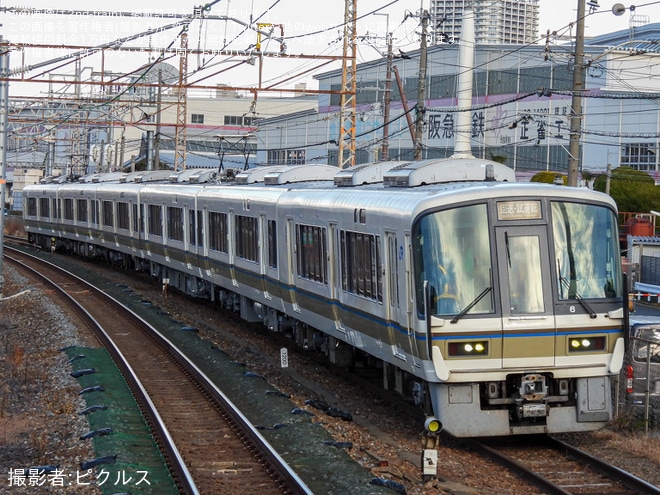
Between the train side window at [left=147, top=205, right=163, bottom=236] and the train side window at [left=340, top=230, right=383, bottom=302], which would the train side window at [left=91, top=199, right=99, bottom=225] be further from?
the train side window at [left=340, top=230, right=383, bottom=302]

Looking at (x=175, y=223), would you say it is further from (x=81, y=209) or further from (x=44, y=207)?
(x=44, y=207)

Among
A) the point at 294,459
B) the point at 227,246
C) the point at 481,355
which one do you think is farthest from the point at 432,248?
the point at 227,246

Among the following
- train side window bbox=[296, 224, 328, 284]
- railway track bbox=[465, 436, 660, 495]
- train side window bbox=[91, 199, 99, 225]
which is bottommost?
railway track bbox=[465, 436, 660, 495]

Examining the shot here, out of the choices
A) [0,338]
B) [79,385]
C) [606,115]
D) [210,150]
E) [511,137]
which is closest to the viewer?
[79,385]

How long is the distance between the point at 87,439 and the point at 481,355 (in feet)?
12.9

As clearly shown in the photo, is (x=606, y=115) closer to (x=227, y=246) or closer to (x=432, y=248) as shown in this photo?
(x=227, y=246)

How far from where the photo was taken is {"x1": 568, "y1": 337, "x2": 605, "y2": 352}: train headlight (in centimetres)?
1014

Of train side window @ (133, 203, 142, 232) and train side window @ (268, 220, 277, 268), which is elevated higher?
train side window @ (268, 220, 277, 268)

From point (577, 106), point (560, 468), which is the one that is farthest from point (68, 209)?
point (560, 468)

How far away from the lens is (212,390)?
13516 mm

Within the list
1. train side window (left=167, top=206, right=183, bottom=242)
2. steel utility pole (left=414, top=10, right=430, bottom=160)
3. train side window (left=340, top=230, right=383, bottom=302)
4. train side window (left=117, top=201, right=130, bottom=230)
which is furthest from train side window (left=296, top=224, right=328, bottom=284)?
train side window (left=117, top=201, right=130, bottom=230)

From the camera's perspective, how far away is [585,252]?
10.2m

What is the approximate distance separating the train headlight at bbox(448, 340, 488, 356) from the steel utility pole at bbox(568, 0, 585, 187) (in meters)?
5.98

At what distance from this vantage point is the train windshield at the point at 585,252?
10148 millimetres
